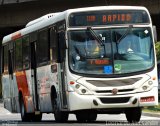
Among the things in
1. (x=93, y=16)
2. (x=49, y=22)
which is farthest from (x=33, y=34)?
(x=93, y=16)

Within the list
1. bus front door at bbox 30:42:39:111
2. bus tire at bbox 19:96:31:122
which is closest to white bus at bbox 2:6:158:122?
bus front door at bbox 30:42:39:111

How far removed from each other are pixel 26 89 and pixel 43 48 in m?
2.87

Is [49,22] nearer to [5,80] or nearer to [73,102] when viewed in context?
[73,102]

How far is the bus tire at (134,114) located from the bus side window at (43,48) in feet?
9.85

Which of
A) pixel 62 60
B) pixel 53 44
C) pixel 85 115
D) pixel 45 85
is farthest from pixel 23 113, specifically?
pixel 62 60

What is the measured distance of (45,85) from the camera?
71.1 ft

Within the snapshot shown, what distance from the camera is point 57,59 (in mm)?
20203

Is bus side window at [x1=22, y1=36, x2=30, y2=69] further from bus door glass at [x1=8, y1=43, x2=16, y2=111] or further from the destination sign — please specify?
the destination sign

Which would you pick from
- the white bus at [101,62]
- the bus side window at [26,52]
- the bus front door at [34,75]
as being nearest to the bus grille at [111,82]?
Result: the white bus at [101,62]

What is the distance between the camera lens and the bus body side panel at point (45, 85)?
2115cm

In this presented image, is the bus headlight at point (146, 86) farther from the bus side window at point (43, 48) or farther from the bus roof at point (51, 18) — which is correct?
the bus side window at point (43, 48)

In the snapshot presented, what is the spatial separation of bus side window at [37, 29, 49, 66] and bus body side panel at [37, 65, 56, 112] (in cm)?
22

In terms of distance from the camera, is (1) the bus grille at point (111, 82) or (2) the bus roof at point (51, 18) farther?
(2) the bus roof at point (51, 18)

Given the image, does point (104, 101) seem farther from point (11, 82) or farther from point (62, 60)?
point (11, 82)
